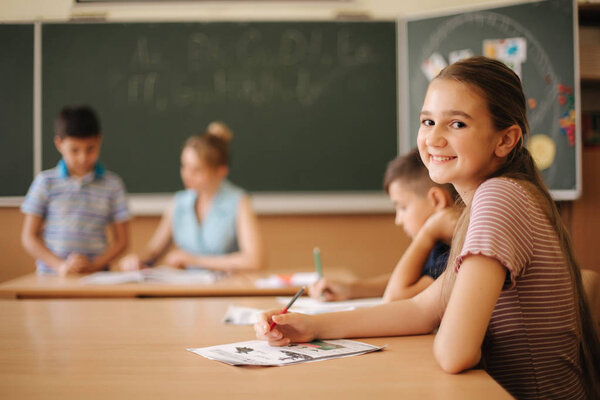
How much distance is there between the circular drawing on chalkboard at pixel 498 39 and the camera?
3127mm

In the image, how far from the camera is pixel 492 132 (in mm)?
1083

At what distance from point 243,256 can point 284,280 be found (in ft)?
1.92

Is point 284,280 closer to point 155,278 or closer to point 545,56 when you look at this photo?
point 155,278

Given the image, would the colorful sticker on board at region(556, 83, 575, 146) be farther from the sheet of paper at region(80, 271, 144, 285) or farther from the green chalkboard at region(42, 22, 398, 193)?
the sheet of paper at region(80, 271, 144, 285)

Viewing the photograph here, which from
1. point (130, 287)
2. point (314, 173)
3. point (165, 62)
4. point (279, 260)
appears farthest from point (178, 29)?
point (130, 287)

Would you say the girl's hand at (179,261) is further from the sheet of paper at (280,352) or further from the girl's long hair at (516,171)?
the girl's long hair at (516,171)

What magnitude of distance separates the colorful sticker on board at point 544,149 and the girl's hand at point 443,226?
180cm

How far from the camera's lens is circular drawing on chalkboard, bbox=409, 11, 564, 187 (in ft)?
10.3

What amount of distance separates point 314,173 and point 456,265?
2.66 m

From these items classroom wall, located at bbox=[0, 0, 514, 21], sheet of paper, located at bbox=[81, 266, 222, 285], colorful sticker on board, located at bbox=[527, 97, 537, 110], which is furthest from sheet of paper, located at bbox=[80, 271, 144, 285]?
colorful sticker on board, located at bbox=[527, 97, 537, 110]

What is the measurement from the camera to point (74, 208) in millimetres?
2764

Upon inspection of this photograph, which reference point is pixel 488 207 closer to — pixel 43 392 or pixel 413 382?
pixel 413 382

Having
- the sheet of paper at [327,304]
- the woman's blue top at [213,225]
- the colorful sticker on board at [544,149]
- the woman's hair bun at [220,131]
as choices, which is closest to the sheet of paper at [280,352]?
the sheet of paper at [327,304]

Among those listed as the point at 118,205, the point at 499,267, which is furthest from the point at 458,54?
the point at 499,267
